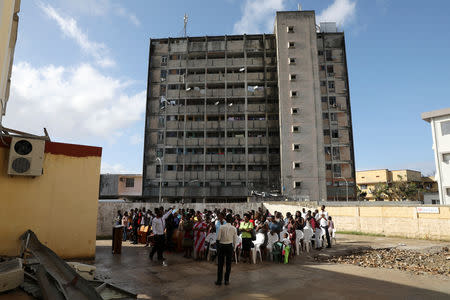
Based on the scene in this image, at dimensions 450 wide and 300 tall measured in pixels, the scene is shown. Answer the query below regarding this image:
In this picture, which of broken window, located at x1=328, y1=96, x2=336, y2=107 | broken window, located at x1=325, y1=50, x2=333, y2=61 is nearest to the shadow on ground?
broken window, located at x1=328, y1=96, x2=336, y2=107

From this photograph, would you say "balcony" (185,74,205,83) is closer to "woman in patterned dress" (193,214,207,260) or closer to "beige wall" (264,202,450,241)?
"beige wall" (264,202,450,241)

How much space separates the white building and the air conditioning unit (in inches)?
1315

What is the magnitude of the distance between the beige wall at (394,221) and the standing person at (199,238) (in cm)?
1235

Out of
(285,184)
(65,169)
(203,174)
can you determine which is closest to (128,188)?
(203,174)

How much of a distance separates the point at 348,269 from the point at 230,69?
41.8m

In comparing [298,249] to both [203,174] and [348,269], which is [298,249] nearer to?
[348,269]

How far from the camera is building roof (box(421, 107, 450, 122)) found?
28156 millimetres

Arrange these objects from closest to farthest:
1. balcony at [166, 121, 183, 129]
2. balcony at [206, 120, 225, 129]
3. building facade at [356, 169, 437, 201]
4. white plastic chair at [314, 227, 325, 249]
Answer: white plastic chair at [314, 227, 325, 249] → balcony at [166, 121, 183, 129] → balcony at [206, 120, 225, 129] → building facade at [356, 169, 437, 201]

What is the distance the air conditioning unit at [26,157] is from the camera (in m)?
7.94

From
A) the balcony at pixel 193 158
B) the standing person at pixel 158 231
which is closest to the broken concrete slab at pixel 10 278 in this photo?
the standing person at pixel 158 231

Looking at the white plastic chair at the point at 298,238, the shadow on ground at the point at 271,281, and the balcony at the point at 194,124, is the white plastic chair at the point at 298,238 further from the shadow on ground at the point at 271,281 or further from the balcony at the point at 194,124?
the balcony at the point at 194,124

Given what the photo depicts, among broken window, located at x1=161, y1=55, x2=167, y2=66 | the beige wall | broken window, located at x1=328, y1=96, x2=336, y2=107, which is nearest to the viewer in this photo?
the beige wall

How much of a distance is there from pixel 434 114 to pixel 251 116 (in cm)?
2394

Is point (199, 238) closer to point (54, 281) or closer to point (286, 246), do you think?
point (286, 246)
